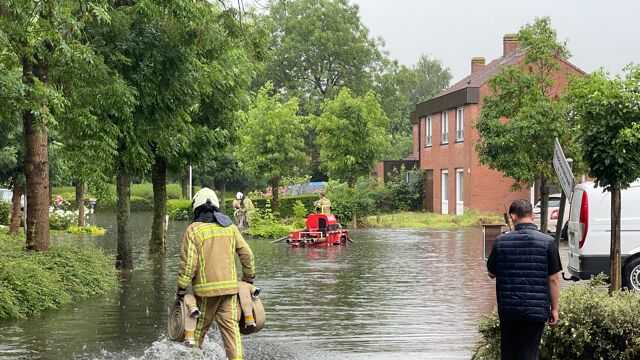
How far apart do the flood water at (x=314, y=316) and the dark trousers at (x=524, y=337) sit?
105 inches

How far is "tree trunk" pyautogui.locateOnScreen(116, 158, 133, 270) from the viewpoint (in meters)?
19.3

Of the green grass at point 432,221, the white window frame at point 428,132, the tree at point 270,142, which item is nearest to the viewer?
the green grass at point 432,221

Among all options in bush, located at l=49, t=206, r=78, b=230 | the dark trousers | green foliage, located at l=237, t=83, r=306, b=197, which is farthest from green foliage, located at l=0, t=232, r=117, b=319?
green foliage, located at l=237, t=83, r=306, b=197

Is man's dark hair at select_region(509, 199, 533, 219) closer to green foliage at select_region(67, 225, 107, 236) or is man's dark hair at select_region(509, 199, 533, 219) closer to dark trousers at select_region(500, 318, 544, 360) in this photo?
dark trousers at select_region(500, 318, 544, 360)

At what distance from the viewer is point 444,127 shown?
160ft

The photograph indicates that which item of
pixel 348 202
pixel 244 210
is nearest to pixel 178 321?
pixel 244 210

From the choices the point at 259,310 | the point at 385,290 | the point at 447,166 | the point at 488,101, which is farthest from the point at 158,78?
the point at 447,166

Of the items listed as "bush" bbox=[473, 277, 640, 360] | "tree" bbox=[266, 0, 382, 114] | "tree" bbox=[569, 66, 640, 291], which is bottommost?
"bush" bbox=[473, 277, 640, 360]

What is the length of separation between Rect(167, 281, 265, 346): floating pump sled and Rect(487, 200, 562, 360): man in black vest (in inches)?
89.8

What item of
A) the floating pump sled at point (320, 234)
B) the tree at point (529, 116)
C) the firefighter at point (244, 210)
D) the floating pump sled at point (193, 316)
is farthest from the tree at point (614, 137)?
the firefighter at point (244, 210)

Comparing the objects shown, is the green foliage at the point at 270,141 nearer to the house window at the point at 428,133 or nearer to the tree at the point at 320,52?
the house window at the point at 428,133

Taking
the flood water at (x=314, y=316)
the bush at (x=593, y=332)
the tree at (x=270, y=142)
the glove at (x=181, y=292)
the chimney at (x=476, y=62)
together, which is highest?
the chimney at (x=476, y=62)

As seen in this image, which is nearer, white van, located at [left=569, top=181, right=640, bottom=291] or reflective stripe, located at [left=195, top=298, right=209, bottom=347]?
reflective stripe, located at [left=195, top=298, right=209, bottom=347]

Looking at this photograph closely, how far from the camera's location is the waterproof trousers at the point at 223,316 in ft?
27.7
